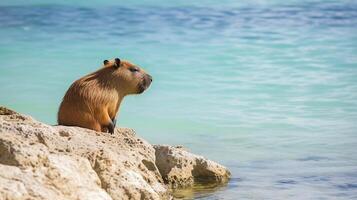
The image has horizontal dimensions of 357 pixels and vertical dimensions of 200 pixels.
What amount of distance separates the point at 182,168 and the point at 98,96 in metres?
0.93

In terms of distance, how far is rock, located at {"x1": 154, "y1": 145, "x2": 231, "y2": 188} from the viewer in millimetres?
8141

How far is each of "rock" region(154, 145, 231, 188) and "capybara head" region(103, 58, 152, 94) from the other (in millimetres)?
519

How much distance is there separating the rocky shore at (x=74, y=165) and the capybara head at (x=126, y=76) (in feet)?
1.33

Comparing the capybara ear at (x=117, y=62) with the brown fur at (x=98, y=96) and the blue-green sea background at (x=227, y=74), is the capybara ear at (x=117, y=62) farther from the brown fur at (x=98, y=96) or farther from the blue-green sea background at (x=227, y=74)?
the blue-green sea background at (x=227, y=74)

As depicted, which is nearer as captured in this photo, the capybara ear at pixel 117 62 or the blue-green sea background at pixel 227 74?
the capybara ear at pixel 117 62

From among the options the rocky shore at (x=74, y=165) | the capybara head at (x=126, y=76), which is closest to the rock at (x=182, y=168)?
the rocky shore at (x=74, y=165)

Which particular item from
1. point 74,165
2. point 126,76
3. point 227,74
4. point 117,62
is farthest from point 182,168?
point 227,74

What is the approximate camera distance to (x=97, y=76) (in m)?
8.07

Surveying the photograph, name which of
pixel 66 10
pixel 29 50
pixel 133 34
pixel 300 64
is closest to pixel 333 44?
pixel 300 64

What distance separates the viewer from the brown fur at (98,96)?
7.78m

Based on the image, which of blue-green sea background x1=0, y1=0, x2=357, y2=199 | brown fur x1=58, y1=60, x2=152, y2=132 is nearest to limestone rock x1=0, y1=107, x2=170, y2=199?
brown fur x1=58, y1=60, x2=152, y2=132

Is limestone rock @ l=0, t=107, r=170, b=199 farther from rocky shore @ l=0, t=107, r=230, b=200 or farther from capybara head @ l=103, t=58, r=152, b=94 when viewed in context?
capybara head @ l=103, t=58, r=152, b=94

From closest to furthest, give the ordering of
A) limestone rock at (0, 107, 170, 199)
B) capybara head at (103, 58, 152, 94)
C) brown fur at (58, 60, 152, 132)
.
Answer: limestone rock at (0, 107, 170, 199), brown fur at (58, 60, 152, 132), capybara head at (103, 58, 152, 94)

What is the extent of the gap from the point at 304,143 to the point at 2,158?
593 centimetres
